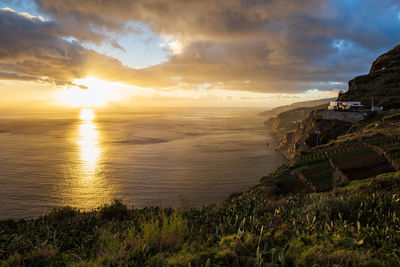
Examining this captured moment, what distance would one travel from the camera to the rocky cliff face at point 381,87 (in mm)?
71875

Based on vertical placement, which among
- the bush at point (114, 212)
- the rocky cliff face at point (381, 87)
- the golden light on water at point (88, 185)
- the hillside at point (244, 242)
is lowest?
the golden light on water at point (88, 185)

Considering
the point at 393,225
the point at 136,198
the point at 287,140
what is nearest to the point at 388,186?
the point at 393,225

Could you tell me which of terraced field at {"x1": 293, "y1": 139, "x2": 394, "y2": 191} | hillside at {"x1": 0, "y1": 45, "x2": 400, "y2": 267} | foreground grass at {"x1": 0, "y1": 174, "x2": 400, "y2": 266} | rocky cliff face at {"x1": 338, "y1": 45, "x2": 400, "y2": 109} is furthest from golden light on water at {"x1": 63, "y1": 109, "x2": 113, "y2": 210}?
rocky cliff face at {"x1": 338, "y1": 45, "x2": 400, "y2": 109}

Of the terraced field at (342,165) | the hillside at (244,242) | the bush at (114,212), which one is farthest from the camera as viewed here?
the terraced field at (342,165)

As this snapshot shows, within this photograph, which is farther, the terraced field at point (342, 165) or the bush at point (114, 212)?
the terraced field at point (342, 165)

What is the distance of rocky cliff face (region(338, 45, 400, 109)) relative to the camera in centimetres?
7188

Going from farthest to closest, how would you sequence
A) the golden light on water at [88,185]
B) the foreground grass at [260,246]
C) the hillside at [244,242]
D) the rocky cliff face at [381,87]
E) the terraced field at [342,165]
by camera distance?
the rocky cliff face at [381,87] → the golden light on water at [88,185] → the terraced field at [342,165] → the hillside at [244,242] → the foreground grass at [260,246]

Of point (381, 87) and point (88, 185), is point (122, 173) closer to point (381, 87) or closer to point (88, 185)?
point (88, 185)

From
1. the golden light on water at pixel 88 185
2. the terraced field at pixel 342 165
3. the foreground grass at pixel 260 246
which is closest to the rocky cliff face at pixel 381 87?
the terraced field at pixel 342 165

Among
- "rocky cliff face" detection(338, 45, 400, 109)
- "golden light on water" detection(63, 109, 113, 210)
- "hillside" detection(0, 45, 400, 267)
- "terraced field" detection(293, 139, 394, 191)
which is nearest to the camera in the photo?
"hillside" detection(0, 45, 400, 267)

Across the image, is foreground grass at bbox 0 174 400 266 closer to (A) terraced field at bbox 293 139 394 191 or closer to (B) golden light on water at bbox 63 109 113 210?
(A) terraced field at bbox 293 139 394 191

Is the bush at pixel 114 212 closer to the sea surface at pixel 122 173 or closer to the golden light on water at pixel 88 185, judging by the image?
the sea surface at pixel 122 173

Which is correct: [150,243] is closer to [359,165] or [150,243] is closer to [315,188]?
[315,188]

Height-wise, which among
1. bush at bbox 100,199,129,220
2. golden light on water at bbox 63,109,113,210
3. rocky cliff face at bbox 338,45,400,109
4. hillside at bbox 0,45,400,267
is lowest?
golden light on water at bbox 63,109,113,210
